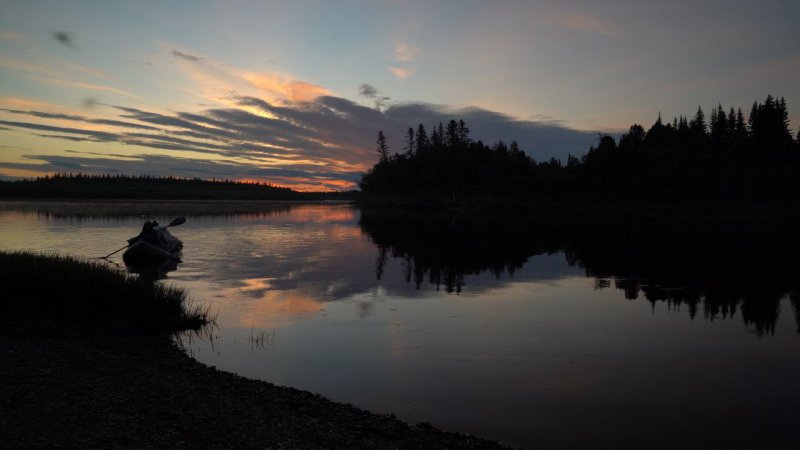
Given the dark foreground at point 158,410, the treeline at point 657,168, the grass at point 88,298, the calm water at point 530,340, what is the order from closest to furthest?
the dark foreground at point 158,410
the calm water at point 530,340
the grass at point 88,298
the treeline at point 657,168

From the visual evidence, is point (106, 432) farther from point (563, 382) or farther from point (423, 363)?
point (563, 382)

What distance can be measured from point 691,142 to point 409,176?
73.2 m

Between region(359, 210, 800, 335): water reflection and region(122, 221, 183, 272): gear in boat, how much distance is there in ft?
41.8

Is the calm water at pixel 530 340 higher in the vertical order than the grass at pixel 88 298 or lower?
lower

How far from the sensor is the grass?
1524 cm

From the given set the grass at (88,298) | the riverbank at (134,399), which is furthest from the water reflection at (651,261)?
the riverbank at (134,399)

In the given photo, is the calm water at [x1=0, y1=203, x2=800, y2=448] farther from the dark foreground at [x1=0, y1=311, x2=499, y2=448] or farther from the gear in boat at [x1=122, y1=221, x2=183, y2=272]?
the gear in boat at [x1=122, y1=221, x2=183, y2=272]

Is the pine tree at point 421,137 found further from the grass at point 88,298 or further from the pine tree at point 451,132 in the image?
the grass at point 88,298

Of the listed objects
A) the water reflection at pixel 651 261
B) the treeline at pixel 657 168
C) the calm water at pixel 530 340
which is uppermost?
the treeline at pixel 657 168

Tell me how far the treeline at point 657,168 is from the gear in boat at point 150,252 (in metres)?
93.4

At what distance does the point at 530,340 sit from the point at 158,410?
10.8m

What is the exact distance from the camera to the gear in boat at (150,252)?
30.7 m

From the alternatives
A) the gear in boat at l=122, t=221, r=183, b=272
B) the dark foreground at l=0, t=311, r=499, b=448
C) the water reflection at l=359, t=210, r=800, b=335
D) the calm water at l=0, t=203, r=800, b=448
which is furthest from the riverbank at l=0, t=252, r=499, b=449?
the gear in boat at l=122, t=221, r=183, b=272

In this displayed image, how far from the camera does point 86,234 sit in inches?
1836
